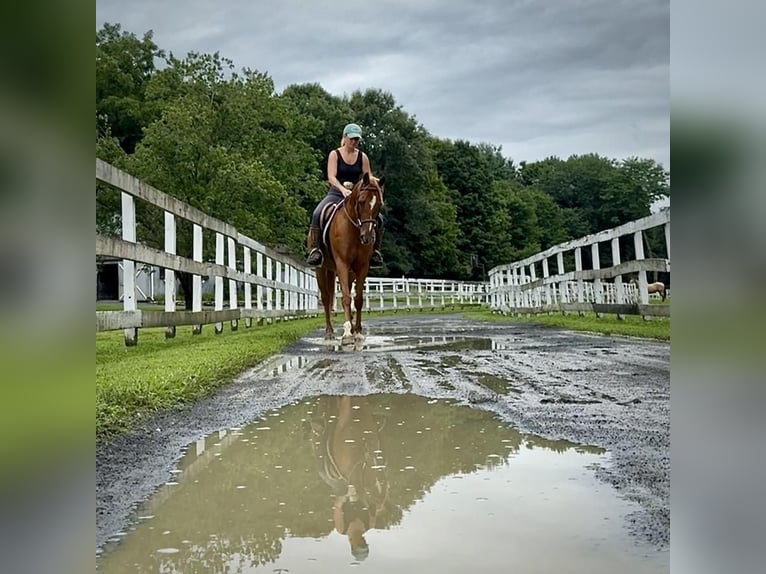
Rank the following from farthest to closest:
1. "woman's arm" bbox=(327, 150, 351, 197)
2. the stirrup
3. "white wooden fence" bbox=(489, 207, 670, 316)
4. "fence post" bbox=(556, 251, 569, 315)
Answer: "fence post" bbox=(556, 251, 569, 315), "white wooden fence" bbox=(489, 207, 670, 316), the stirrup, "woman's arm" bbox=(327, 150, 351, 197)

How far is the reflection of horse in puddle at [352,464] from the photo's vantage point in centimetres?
170

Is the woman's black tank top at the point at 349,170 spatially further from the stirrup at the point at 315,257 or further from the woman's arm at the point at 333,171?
the stirrup at the point at 315,257

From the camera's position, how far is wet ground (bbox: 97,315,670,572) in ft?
4.90

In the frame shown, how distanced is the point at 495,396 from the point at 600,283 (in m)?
7.43

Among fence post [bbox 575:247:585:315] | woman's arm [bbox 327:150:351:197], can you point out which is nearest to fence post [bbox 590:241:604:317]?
fence post [bbox 575:247:585:315]

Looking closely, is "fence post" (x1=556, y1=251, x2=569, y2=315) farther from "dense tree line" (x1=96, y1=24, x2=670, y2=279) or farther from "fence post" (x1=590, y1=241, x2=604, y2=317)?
"dense tree line" (x1=96, y1=24, x2=670, y2=279)

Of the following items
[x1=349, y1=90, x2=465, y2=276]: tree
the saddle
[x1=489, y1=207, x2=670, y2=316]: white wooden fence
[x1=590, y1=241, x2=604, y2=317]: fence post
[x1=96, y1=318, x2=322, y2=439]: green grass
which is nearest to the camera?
[x1=96, y1=318, x2=322, y2=439]: green grass

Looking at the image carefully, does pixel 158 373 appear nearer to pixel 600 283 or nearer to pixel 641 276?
pixel 641 276

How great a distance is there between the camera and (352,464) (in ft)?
7.38

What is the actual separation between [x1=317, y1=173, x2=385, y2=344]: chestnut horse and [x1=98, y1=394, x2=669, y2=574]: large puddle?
4.23m
